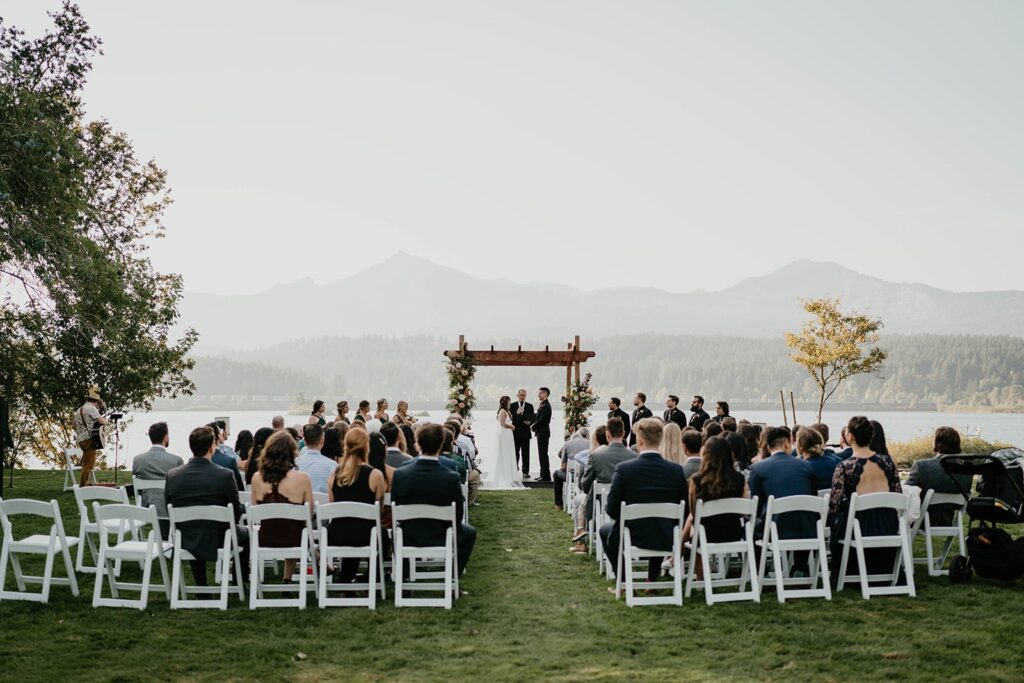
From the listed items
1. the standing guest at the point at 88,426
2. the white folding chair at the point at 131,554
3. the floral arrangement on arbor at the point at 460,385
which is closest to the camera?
the white folding chair at the point at 131,554

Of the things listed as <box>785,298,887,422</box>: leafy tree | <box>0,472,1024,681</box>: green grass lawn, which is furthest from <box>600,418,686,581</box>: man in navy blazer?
<box>785,298,887,422</box>: leafy tree

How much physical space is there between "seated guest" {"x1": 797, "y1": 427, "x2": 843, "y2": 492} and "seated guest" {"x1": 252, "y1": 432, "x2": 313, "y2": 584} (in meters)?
4.09

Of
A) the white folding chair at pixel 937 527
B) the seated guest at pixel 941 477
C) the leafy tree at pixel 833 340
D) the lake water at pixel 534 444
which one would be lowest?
the lake water at pixel 534 444

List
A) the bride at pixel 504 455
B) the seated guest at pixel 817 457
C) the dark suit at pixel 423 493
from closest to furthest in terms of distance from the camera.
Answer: the dark suit at pixel 423 493
the seated guest at pixel 817 457
the bride at pixel 504 455

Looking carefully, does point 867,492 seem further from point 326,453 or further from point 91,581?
Answer: point 91,581

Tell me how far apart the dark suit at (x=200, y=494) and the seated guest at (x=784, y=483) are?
162 inches

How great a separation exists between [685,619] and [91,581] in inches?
198

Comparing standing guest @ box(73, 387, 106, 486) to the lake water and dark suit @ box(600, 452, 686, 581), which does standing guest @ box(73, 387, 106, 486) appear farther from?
dark suit @ box(600, 452, 686, 581)

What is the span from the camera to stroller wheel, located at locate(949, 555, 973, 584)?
25.0 feet

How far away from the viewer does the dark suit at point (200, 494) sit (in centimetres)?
694

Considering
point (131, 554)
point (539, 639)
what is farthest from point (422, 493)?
point (131, 554)

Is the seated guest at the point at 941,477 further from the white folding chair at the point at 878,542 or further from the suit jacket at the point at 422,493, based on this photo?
the suit jacket at the point at 422,493

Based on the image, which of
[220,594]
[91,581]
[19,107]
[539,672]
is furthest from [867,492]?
[19,107]

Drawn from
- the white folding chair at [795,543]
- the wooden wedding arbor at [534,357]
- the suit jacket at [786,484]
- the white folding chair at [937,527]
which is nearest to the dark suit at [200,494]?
the white folding chair at [795,543]
